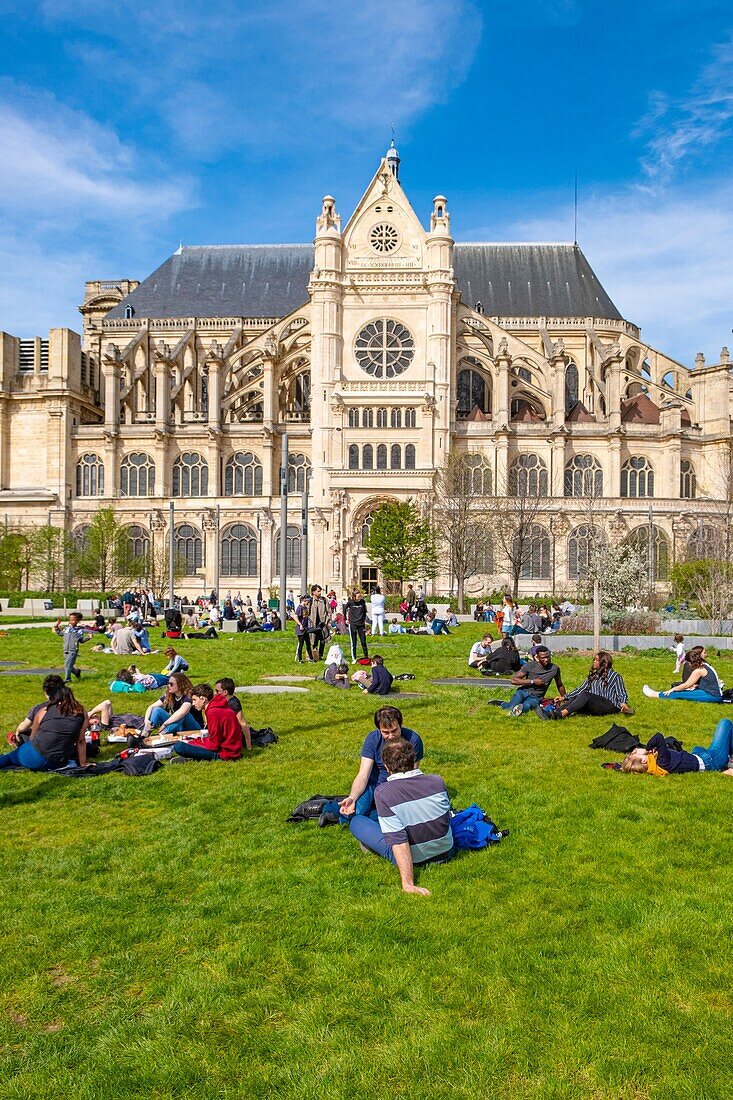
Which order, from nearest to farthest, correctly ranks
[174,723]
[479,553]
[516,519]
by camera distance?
[174,723] → [479,553] → [516,519]

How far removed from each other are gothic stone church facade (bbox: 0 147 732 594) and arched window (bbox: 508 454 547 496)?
110 millimetres

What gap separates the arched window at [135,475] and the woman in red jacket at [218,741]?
41.8 metres

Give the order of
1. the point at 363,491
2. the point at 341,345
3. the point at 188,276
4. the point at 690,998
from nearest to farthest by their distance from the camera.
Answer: the point at 690,998 → the point at 363,491 → the point at 341,345 → the point at 188,276

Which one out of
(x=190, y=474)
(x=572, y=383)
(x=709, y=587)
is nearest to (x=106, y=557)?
(x=190, y=474)

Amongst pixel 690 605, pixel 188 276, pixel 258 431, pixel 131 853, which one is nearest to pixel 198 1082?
pixel 131 853

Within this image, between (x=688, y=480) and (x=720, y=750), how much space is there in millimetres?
42871

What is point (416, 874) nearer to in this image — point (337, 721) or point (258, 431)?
point (337, 721)

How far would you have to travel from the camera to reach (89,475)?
163 feet

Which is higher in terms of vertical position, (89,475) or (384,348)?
(384,348)

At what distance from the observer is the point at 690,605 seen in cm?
3155

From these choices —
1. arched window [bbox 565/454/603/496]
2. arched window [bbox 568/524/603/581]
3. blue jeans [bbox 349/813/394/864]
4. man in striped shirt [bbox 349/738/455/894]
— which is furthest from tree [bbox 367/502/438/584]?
man in striped shirt [bbox 349/738/455/894]

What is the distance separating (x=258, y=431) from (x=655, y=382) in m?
24.4

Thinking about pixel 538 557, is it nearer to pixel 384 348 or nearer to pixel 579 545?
pixel 579 545

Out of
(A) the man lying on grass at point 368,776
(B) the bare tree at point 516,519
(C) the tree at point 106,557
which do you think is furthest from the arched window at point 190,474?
(A) the man lying on grass at point 368,776
